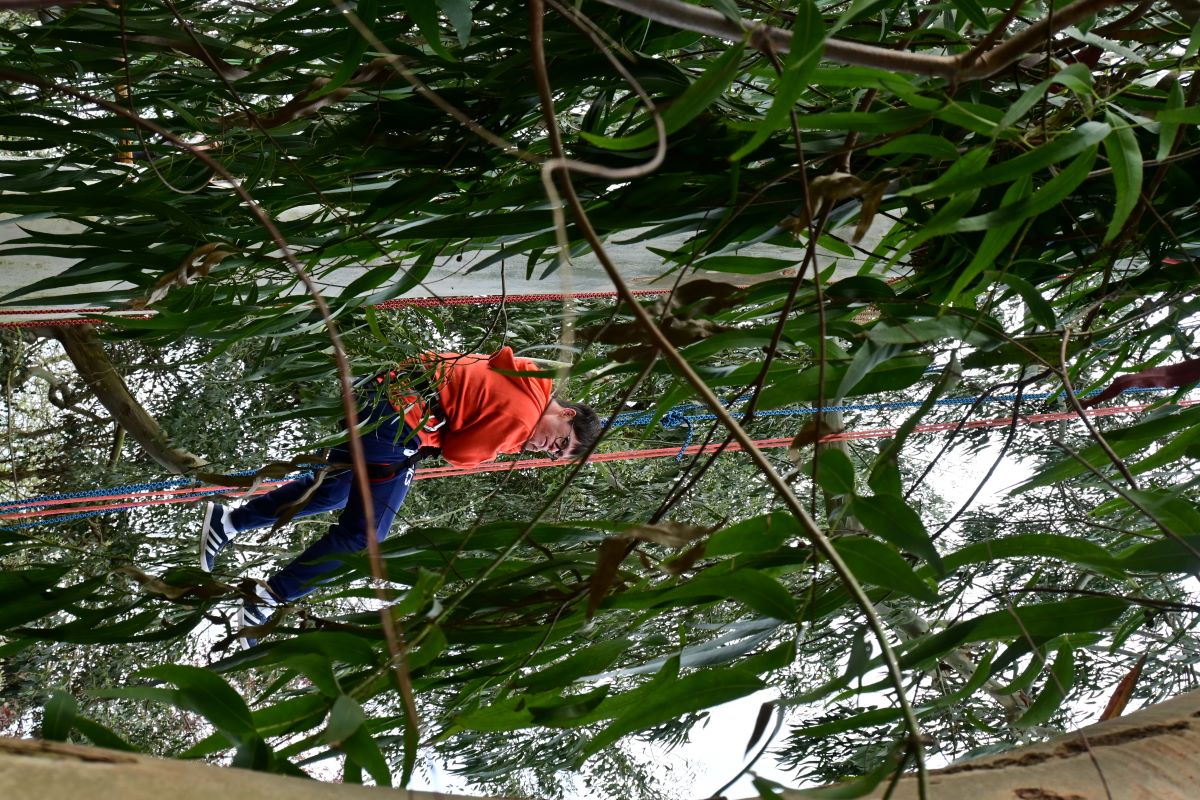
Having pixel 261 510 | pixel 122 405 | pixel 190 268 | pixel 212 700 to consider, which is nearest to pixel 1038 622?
pixel 212 700

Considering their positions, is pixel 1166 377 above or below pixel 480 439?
below

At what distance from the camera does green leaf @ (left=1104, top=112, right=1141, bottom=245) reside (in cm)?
34

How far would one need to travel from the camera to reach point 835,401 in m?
0.39

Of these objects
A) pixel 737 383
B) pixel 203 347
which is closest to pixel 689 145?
pixel 737 383

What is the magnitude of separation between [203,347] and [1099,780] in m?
2.09

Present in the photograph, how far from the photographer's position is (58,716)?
0.24 metres

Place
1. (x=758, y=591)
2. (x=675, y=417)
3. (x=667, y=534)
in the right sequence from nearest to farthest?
1. (x=667, y=534)
2. (x=758, y=591)
3. (x=675, y=417)

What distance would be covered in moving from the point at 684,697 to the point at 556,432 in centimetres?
118

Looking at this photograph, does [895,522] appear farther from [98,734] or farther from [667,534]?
Result: [98,734]

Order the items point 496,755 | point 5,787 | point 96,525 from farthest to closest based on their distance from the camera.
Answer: point 96,525, point 496,755, point 5,787

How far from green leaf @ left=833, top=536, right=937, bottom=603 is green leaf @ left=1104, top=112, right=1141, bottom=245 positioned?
0.49 feet

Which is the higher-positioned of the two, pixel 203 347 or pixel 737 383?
pixel 203 347

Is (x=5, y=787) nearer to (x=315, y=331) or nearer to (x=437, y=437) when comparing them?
(x=315, y=331)

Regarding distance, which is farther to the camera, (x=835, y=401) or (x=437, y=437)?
(x=437, y=437)
